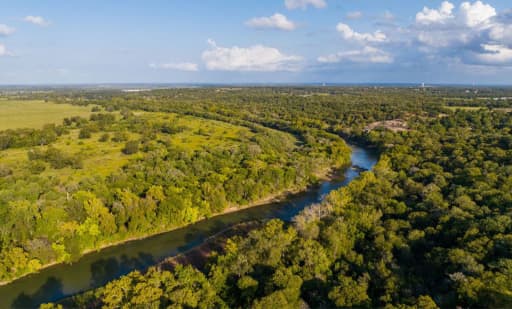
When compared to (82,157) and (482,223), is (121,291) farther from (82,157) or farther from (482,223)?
(82,157)

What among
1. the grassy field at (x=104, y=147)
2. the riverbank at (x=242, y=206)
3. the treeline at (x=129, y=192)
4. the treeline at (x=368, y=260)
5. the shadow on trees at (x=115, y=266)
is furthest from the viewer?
the grassy field at (x=104, y=147)

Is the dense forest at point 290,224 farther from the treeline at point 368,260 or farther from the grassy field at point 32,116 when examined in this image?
the grassy field at point 32,116

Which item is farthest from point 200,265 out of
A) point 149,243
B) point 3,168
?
point 3,168

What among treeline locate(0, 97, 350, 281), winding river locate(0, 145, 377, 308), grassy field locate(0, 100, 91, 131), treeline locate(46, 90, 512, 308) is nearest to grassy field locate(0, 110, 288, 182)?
treeline locate(0, 97, 350, 281)

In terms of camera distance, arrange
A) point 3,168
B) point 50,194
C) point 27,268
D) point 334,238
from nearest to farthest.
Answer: point 334,238 < point 27,268 < point 50,194 < point 3,168

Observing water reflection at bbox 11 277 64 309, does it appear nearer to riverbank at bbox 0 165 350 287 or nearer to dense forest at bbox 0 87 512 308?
riverbank at bbox 0 165 350 287

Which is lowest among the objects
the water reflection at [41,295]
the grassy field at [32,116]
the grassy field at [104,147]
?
the water reflection at [41,295]

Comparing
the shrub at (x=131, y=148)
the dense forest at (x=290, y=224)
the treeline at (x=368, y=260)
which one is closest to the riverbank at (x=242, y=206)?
the dense forest at (x=290, y=224)

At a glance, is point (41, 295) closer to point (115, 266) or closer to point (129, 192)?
point (115, 266)
